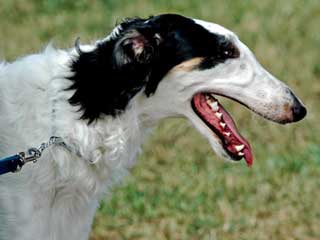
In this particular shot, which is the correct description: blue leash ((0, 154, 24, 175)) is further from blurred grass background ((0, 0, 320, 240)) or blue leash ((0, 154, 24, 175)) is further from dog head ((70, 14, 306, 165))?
blurred grass background ((0, 0, 320, 240))

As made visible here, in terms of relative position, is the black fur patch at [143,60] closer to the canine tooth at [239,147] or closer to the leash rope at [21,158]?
the leash rope at [21,158]

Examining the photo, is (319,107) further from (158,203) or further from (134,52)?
(134,52)

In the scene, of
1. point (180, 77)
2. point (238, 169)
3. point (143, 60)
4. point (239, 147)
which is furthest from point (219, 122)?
point (238, 169)

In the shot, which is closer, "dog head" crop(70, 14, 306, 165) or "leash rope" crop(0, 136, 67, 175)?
"leash rope" crop(0, 136, 67, 175)

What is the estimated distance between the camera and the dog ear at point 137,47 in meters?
4.31

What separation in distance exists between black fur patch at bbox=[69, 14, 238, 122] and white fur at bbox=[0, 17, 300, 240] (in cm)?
4

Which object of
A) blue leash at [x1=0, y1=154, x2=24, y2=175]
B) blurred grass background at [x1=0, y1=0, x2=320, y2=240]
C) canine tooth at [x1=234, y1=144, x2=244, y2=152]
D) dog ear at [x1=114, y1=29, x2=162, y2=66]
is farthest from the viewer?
blurred grass background at [x1=0, y1=0, x2=320, y2=240]

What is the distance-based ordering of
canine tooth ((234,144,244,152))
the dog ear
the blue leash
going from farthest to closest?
1. canine tooth ((234,144,244,152))
2. the dog ear
3. the blue leash

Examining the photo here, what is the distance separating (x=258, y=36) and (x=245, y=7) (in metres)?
0.93

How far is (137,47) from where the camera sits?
4.31 metres

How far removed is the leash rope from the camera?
416cm

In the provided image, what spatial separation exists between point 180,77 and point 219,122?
0.27 meters

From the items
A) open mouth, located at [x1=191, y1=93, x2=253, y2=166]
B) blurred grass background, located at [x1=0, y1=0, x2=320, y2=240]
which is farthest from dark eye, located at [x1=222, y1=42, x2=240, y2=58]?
blurred grass background, located at [x1=0, y1=0, x2=320, y2=240]

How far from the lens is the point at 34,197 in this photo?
14.3 ft
